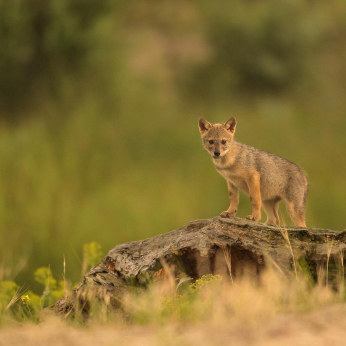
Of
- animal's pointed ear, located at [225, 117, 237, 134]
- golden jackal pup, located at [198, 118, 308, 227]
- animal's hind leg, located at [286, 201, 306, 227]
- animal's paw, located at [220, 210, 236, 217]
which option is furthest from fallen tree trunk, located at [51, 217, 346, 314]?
animal's pointed ear, located at [225, 117, 237, 134]

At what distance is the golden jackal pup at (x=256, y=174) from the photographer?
19.6 feet

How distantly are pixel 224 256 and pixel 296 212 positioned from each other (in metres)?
1.89

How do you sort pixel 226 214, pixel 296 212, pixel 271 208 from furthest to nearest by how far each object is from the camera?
pixel 271 208 < pixel 296 212 < pixel 226 214

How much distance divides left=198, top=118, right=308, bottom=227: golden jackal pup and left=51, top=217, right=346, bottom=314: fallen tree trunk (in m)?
0.98

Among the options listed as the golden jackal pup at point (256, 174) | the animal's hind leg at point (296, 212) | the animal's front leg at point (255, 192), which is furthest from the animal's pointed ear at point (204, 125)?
the animal's hind leg at point (296, 212)

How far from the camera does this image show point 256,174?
5918 mm

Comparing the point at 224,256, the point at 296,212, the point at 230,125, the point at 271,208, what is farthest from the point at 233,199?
the point at 224,256

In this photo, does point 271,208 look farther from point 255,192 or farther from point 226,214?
point 226,214

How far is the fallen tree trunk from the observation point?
462cm

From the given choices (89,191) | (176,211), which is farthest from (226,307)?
(89,191)

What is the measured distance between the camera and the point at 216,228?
15.8 feet

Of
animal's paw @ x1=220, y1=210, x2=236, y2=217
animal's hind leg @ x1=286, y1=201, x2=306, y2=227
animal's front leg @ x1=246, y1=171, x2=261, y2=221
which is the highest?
animal's front leg @ x1=246, y1=171, x2=261, y2=221

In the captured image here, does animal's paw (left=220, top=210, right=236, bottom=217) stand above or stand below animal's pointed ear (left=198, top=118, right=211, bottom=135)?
below

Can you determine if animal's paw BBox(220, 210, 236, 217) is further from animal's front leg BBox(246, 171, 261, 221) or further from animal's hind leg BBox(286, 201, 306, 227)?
animal's hind leg BBox(286, 201, 306, 227)
